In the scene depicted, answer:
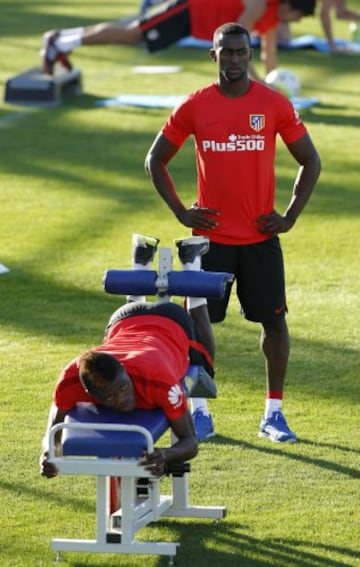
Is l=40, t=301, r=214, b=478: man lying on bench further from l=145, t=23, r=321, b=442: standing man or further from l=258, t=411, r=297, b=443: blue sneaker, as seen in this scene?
l=258, t=411, r=297, b=443: blue sneaker

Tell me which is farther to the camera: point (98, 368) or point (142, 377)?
point (142, 377)

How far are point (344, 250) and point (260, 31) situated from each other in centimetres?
588

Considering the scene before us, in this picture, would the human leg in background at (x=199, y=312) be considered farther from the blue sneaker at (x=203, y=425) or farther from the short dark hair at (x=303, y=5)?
the short dark hair at (x=303, y=5)

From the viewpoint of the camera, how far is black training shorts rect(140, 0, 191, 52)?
16594 mm

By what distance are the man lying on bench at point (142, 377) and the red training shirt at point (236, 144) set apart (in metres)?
0.95

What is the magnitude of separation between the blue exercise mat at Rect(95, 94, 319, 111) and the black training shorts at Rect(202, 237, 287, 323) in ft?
30.7

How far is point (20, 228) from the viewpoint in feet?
39.1

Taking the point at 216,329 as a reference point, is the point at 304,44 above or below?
below

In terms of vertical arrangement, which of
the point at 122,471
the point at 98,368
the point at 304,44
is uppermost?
the point at 98,368

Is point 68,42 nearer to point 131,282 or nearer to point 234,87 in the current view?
point 234,87

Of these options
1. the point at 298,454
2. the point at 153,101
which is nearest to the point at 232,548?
the point at 298,454

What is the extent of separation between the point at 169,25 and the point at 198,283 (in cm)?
1048

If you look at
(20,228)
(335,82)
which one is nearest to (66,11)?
(335,82)

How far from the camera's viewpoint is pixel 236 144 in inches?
281
